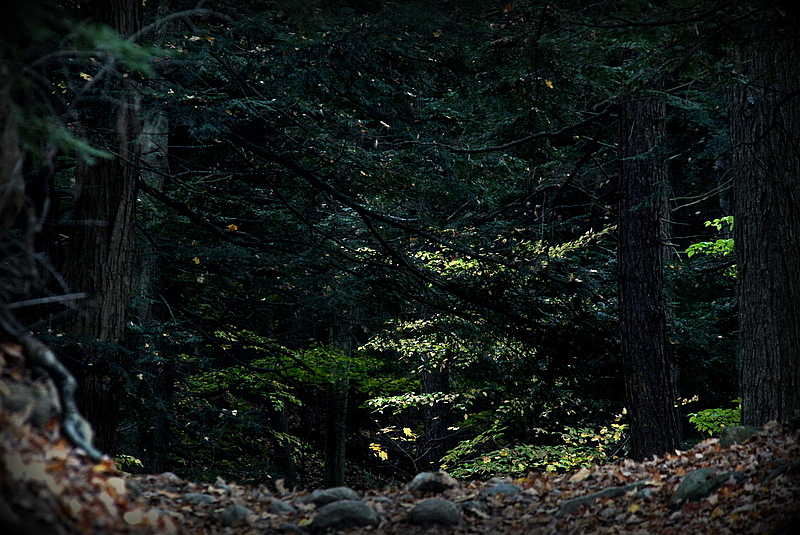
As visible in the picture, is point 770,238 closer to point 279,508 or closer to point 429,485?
point 429,485

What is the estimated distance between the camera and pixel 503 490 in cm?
651

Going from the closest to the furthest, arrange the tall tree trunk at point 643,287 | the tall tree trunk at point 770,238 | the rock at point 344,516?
1. the rock at point 344,516
2. the tall tree trunk at point 770,238
3. the tall tree trunk at point 643,287

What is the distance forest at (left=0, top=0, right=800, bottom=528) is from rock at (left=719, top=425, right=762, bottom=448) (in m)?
0.54

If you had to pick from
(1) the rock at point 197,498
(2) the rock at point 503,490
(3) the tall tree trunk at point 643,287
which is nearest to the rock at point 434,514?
(2) the rock at point 503,490

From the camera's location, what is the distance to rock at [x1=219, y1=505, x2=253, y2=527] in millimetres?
5188

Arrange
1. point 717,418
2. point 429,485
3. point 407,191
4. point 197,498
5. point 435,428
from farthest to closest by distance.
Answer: point 435,428, point 717,418, point 407,191, point 429,485, point 197,498

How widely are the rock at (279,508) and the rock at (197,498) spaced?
489 mm

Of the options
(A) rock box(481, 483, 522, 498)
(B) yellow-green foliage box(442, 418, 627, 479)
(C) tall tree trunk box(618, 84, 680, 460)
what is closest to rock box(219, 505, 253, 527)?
(A) rock box(481, 483, 522, 498)

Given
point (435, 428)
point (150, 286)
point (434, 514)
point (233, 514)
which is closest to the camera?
point (233, 514)

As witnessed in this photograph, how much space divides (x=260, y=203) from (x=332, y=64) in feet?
13.0

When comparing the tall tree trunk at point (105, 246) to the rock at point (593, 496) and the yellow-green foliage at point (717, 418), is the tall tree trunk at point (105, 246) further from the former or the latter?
the yellow-green foliage at point (717, 418)

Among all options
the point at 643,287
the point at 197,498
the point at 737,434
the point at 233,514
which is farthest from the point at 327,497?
the point at 643,287

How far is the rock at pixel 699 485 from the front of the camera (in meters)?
5.50

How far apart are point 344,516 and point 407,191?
6.02 metres
